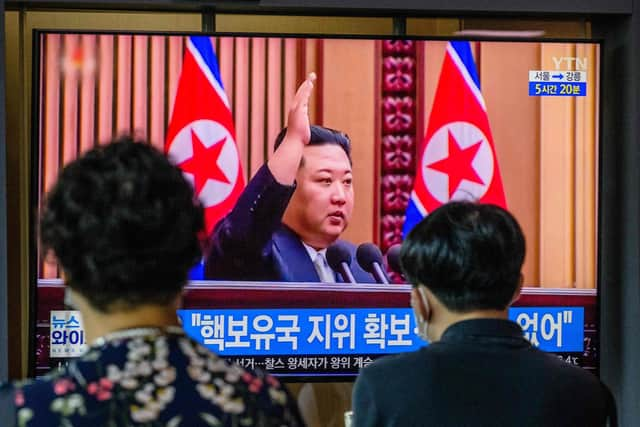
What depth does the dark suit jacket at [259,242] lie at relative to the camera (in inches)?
121

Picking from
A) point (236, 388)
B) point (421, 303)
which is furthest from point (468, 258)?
point (236, 388)

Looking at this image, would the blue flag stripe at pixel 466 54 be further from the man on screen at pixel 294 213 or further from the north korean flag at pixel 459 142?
the man on screen at pixel 294 213

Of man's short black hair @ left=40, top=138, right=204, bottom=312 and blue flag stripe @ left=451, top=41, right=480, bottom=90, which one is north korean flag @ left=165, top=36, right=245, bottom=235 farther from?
man's short black hair @ left=40, top=138, right=204, bottom=312

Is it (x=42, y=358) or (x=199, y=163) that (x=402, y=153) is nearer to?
(x=199, y=163)

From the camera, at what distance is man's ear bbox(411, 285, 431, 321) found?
1.65 m

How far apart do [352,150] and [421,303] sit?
152cm

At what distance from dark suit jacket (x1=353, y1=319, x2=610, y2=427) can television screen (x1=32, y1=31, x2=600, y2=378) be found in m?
1.55

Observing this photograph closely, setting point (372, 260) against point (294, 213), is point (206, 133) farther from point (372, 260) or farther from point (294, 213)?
point (372, 260)

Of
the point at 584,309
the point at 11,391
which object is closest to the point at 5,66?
the point at 584,309

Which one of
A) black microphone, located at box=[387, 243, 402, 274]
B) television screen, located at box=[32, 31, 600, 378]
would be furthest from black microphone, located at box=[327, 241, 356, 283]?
black microphone, located at box=[387, 243, 402, 274]

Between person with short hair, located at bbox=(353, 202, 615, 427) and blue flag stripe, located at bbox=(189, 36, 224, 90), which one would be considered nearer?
person with short hair, located at bbox=(353, 202, 615, 427)

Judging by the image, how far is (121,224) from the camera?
1096 mm

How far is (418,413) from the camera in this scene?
4.94 ft

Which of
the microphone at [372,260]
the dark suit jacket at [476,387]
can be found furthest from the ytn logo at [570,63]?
the dark suit jacket at [476,387]
